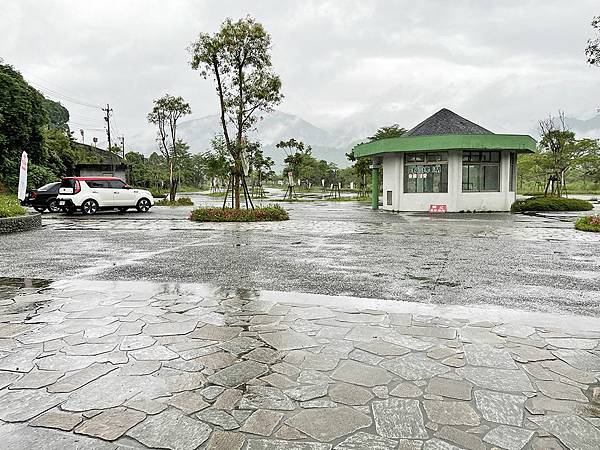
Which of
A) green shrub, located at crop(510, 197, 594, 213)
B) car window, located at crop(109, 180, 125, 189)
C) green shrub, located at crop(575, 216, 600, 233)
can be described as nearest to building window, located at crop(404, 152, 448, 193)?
green shrub, located at crop(510, 197, 594, 213)

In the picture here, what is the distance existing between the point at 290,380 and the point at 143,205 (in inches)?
774

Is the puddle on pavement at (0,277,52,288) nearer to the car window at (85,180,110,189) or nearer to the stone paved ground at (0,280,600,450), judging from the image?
the stone paved ground at (0,280,600,450)

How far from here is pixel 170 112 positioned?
2770cm

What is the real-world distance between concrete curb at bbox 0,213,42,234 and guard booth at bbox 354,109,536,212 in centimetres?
1364

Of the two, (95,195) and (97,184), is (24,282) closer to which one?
(95,195)

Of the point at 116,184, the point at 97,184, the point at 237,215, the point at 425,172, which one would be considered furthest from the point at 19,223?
the point at 425,172

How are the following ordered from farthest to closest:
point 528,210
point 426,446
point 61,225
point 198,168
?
point 198,168, point 528,210, point 61,225, point 426,446

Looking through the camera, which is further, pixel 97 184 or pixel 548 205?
pixel 548 205

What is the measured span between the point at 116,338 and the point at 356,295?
A: 8.61ft

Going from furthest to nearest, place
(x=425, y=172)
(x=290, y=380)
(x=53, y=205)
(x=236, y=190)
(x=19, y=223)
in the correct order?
(x=53, y=205) < (x=425, y=172) < (x=236, y=190) < (x=19, y=223) < (x=290, y=380)

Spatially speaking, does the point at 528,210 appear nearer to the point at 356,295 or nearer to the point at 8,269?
the point at 356,295

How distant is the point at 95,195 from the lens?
19266mm

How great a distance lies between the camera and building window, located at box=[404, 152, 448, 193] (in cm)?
2016

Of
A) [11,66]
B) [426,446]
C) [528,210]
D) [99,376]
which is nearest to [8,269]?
[99,376]
